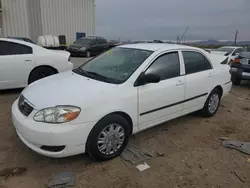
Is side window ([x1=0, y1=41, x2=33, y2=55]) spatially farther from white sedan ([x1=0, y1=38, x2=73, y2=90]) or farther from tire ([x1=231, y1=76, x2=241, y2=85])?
tire ([x1=231, y1=76, x2=241, y2=85])

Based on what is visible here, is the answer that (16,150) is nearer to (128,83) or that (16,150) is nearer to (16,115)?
(16,115)

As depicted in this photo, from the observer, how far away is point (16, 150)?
3.21 metres

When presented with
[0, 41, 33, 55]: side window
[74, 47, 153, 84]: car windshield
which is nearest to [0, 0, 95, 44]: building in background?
[0, 41, 33, 55]: side window

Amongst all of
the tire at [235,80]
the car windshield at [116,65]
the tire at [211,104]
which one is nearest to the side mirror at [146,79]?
the car windshield at [116,65]

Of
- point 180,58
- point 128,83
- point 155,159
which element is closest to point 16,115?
point 128,83

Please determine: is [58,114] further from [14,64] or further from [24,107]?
[14,64]

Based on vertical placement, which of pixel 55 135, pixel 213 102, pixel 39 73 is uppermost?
pixel 39 73

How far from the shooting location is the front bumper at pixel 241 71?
7754 millimetres

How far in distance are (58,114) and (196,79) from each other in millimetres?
2575

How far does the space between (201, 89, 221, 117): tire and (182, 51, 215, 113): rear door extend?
0.16m

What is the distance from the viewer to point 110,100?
286cm

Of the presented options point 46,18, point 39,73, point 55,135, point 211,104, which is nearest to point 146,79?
point 55,135

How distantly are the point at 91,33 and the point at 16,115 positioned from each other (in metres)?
23.2

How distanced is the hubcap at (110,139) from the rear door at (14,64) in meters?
3.77
